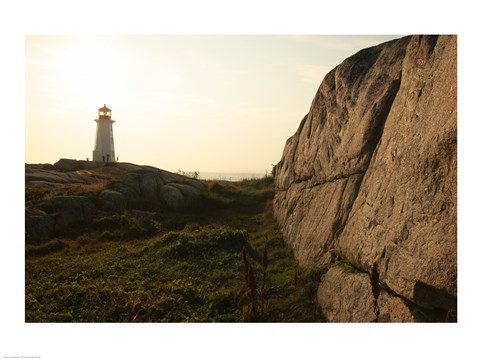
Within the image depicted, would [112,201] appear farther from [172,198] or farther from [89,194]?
[172,198]

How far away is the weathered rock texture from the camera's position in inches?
254

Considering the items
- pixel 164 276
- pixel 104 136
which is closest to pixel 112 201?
pixel 164 276

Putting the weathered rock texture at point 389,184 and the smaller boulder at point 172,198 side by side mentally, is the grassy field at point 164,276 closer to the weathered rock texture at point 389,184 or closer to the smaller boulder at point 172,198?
the weathered rock texture at point 389,184

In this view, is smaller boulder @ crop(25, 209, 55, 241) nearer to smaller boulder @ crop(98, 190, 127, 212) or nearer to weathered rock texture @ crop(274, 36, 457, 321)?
smaller boulder @ crop(98, 190, 127, 212)

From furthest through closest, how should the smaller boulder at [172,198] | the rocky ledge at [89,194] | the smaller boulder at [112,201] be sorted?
1. the smaller boulder at [172,198]
2. the smaller boulder at [112,201]
3. the rocky ledge at [89,194]

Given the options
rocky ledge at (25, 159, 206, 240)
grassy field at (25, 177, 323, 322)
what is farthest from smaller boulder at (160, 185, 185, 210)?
grassy field at (25, 177, 323, 322)

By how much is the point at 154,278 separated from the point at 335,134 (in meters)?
7.46

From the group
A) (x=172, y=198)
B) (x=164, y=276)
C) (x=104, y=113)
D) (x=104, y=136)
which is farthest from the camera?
(x=104, y=113)

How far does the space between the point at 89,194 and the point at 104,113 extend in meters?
18.1

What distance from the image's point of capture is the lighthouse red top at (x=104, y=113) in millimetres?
36688

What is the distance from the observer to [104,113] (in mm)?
37062

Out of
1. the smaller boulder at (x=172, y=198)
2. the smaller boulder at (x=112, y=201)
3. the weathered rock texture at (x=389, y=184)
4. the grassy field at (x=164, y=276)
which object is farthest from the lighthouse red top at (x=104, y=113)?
the weathered rock texture at (x=389, y=184)

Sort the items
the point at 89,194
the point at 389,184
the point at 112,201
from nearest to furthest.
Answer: the point at 389,184 → the point at 89,194 → the point at 112,201

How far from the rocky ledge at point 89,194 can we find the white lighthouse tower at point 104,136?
5.85m
